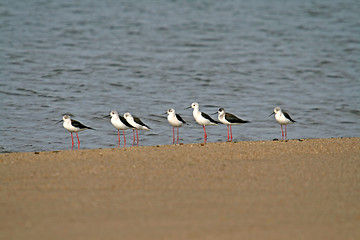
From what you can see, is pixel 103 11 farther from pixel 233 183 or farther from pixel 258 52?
pixel 233 183

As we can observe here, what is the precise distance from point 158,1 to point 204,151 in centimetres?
2051

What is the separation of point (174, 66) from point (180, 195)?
12.3 m

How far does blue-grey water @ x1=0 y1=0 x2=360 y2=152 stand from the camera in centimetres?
1251

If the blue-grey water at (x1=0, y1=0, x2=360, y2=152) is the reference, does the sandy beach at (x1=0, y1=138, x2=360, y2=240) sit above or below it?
below

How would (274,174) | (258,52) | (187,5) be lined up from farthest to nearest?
1. (187,5)
2. (258,52)
3. (274,174)

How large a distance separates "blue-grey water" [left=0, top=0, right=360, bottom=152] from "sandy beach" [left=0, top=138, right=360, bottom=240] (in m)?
3.23

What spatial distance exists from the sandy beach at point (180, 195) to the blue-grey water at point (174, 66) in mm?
3235

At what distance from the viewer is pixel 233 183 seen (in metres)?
6.68

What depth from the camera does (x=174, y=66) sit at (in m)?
18.3

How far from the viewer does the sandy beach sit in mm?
5219

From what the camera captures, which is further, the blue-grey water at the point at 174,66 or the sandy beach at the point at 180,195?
the blue-grey water at the point at 174,66

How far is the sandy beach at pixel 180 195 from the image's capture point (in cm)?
522

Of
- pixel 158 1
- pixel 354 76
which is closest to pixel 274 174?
pixel 354 76

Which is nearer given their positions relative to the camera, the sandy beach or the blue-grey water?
the sandy beach
